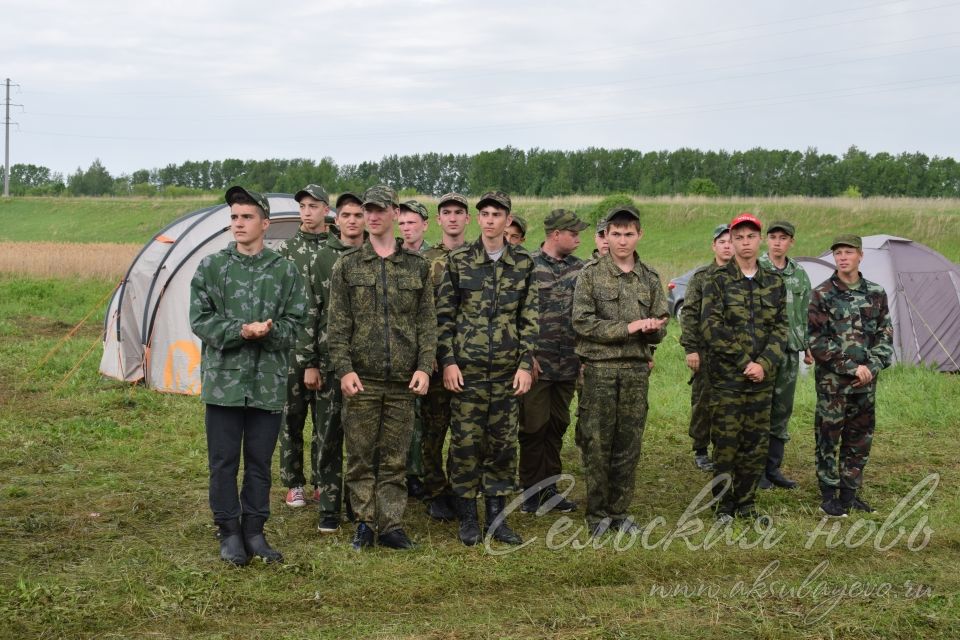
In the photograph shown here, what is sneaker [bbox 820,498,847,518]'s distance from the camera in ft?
19.7

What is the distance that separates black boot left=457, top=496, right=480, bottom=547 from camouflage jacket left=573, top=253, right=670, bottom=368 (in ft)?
3.85

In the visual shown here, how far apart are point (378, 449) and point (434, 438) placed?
31.3 inches

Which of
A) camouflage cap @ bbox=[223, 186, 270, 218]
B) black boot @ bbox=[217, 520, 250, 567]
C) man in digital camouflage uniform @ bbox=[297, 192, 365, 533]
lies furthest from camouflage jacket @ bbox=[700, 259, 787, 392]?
black boot @ bbox=[217, 520, 250, 567]

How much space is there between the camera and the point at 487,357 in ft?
17.4

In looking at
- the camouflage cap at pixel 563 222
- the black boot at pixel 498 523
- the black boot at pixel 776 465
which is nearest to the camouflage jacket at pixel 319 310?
the black boot at pixel 498 523

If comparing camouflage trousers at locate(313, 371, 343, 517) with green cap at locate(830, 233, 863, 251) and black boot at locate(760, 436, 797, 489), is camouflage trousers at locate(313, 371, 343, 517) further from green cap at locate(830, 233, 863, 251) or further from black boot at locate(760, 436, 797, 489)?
green cap at locate(830, 233, 863, 251)

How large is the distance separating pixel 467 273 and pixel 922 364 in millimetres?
8477

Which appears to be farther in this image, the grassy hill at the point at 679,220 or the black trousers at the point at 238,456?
the grassy hill at the point at 679,220

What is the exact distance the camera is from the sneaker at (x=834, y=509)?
6.02 meters

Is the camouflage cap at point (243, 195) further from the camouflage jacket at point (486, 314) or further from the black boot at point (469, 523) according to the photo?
the black boot at point (469, 523)

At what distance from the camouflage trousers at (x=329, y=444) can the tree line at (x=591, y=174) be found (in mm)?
43637

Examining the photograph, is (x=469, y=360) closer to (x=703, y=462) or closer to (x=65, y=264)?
(x=703, y=462)

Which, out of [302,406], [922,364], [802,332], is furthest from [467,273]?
[922,364]

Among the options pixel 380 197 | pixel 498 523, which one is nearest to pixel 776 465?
pixel 498 523
